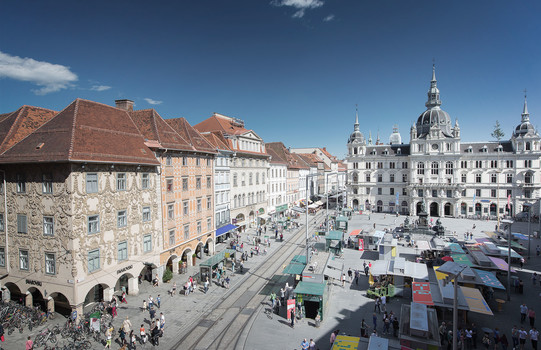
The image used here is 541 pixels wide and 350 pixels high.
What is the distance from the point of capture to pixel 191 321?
2217cm

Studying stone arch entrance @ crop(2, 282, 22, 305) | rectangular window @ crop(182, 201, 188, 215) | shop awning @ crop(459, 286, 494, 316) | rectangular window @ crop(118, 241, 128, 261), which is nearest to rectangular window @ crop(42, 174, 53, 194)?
rectangular window @ crop(118, 241, 128, 261)

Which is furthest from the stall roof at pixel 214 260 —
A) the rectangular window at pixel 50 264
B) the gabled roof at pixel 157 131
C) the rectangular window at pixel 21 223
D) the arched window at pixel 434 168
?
the arched window at pixel 434 168

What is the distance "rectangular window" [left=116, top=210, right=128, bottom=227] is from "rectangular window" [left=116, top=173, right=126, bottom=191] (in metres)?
1.83

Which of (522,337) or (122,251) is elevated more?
(122,251)

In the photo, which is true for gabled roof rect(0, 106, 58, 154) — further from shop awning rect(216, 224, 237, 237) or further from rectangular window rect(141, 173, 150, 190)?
shop awning rect(216, 224, 237, 237)

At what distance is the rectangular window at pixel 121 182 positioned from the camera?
2467 centimetres

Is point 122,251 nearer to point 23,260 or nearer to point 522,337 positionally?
point 23,260

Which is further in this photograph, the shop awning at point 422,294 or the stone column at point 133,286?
the stone column at point 133,286

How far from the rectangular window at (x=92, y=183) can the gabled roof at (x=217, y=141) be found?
18.9 meters

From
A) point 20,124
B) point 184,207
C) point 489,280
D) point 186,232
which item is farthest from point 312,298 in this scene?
point 20,124

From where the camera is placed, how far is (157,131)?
97.5 feet

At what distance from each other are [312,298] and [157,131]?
2016cm

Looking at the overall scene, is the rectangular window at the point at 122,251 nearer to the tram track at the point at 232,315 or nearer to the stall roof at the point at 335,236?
the tram track at the point at 232,315

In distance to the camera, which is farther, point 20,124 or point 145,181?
point 145,181
